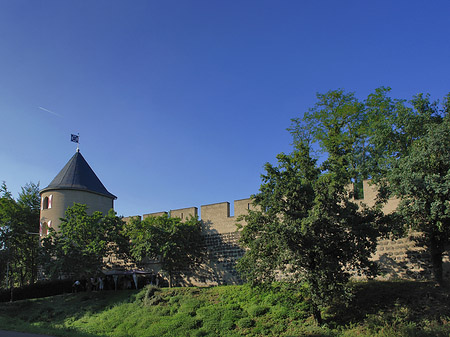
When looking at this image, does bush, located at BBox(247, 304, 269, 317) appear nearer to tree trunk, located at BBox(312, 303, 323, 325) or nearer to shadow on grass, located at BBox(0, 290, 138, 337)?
tree trunk, located at BBox(312, 303, 323, 325)

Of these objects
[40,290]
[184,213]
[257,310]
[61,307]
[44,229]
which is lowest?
[61,307]

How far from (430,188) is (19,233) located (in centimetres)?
2569

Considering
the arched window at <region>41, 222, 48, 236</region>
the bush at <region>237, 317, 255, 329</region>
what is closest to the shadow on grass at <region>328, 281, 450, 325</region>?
the bush at <region>237, 317, 255, 329</region>

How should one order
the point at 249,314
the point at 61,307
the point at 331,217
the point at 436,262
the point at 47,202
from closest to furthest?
the point at 331,217 → the point at 436,262 → the point at 249,314 → the point at 61,307 → the point at 47,202

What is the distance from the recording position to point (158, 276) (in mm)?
23141

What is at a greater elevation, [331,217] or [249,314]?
[331,217]

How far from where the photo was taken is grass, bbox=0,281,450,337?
12.0 metres

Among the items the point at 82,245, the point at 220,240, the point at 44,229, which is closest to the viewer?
the point at 220,240

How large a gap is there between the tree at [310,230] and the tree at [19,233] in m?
17.7

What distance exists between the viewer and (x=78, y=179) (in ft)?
91.2

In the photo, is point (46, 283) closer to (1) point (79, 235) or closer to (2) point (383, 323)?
(1) point (79, 235)

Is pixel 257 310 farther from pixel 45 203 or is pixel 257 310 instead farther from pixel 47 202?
pixel 45 203

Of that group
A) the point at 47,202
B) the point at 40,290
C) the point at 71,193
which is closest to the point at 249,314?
the point at 40,290

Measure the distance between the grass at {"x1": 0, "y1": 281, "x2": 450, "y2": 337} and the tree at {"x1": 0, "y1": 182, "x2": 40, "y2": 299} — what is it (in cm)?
847
